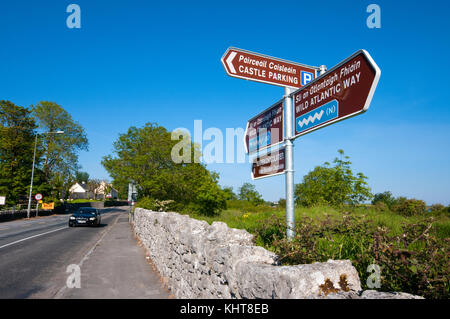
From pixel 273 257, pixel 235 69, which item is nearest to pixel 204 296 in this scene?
pixel 273 257

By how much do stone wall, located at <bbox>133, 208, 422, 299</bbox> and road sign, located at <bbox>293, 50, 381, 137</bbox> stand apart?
63.5 inches

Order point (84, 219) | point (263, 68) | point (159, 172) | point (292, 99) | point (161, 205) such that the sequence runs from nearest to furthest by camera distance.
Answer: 1. point (292, 99)
2. point (263, 68)
3. point (161, 205)
4. point (84, 219)
5. point (159, 172)

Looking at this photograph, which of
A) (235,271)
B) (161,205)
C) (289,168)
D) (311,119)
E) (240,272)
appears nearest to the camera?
(240,272)

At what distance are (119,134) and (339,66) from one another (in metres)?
39.0

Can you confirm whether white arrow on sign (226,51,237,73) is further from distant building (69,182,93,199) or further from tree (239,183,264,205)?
distant building (69,182,93,199)

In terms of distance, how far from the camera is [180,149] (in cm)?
4328

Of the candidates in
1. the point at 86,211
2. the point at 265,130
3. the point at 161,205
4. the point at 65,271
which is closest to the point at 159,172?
the point at 86,211

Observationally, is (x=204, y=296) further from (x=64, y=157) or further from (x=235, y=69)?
(x=64, y=157)

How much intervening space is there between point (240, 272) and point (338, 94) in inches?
88.2

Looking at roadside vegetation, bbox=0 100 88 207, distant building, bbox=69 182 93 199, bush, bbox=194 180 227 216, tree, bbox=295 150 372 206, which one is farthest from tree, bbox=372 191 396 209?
distant building, bbox=69 182 93 199

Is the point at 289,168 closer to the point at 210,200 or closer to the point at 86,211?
the point at 210,200

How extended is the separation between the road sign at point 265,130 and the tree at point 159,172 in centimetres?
1147

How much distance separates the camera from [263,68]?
4.29 meters
